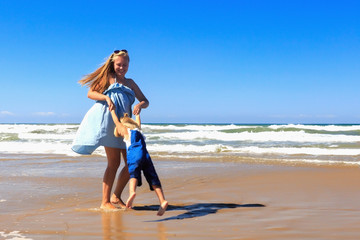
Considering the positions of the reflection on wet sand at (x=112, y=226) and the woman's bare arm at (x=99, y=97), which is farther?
the woman's bare arm at (x=99, y=97)

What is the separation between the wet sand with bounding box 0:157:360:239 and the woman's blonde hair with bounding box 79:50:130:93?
4.24 ft

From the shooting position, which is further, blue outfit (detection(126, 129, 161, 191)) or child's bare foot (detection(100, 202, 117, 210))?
child's bare foot (detection(100, 202, 117, 210))

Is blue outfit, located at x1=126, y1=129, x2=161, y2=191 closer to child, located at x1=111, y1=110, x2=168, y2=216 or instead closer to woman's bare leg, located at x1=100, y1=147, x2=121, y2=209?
child, located at x1=111, y1=110, x2=168, y2=216

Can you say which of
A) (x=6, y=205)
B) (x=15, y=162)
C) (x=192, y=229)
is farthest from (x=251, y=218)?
(x=15, y=162)

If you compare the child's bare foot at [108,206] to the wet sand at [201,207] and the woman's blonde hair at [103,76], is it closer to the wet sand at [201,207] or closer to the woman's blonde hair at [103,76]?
the wet sand at [201,207]

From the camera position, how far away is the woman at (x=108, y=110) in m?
4.00

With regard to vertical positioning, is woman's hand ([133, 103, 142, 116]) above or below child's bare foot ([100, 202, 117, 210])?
above

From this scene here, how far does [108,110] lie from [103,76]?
0.39 meters

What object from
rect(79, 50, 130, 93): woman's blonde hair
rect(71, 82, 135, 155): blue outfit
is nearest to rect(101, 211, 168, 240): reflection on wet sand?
rect(71, 82, 135, 155): blue outfit

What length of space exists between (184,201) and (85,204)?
1147 mm

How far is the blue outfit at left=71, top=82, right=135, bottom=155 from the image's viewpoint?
3.99 meters

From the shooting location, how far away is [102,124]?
157 inches

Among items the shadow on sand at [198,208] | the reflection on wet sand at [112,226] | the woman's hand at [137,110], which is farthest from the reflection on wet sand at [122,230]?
the woman's hand at [137,110]

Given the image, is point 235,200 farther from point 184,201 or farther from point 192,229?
point 192,229
